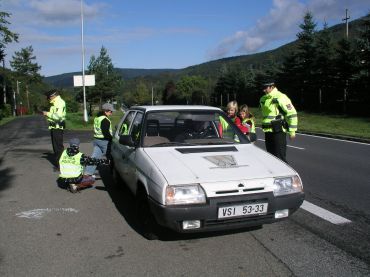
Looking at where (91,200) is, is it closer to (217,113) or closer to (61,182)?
(61,182)

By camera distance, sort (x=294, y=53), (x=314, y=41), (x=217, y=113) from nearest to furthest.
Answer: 1. (x=217, y=113)
2. (x=314, y=41)
3. (x=294, y=53)

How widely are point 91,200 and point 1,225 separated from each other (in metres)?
1.57

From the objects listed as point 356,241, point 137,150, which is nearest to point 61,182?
point 137,150

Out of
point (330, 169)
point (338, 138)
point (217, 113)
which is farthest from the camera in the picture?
point (338, 138)

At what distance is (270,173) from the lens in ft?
14.6

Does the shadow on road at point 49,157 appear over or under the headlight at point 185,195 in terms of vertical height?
under

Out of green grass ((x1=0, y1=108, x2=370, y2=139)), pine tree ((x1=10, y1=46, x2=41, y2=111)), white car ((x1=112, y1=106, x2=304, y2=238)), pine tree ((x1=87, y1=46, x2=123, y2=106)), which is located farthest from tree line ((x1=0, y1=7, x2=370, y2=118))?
pine tree ((x1=10, y1=46, x2=41, y2=111))

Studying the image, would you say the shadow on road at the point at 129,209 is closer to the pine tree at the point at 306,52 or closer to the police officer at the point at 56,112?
the police officer at the point at 56,112

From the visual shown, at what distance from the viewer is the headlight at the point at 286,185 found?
4.41 metres

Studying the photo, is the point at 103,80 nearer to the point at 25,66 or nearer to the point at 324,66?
the point at 324,66

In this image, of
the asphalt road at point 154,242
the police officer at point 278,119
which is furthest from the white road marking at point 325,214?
the police officer at point 278,119

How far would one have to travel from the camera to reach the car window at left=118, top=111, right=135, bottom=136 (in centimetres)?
672

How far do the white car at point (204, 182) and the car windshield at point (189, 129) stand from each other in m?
0.01

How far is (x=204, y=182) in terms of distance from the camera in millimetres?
4156
